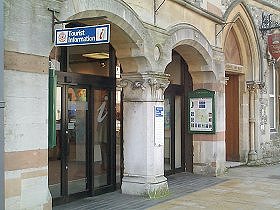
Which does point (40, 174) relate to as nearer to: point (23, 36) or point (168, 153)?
point (23, 36)

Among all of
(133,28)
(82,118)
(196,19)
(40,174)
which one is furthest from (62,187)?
(196,19)

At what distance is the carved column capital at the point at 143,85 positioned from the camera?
8.70m

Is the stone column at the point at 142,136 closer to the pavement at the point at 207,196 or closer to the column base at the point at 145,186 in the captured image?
the column base at the point at 145,186

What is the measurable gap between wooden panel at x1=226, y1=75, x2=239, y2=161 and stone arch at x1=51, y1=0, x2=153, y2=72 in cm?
623

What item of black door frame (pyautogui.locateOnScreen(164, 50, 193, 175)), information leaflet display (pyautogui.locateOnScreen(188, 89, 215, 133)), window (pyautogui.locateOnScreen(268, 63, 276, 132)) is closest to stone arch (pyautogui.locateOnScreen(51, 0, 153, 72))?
information leaflet display (pyautogui.locateOnScreen(188, 89, 215, 133))

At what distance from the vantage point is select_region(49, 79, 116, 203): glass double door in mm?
8164

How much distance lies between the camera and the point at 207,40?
36.0 ft

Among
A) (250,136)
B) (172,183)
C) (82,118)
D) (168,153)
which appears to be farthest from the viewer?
(250,136)

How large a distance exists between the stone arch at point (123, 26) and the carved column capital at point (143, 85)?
0.45ft

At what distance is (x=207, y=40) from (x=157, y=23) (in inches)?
91.7

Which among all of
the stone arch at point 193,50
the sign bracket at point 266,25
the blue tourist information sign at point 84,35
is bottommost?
the blue tourist information sign at point 84,35

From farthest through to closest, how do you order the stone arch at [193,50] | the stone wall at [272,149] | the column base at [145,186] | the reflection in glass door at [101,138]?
the stone wall at [272,149] → the stone arch at [193,50] → the reflection in glass door at [101,138] → the column base at [145,186]

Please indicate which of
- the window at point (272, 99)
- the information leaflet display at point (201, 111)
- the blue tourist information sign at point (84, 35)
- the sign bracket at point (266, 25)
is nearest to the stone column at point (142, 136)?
the information leaflet display at point (201, 111)

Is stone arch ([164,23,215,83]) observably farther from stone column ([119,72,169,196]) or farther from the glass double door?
the glass double door
